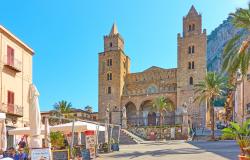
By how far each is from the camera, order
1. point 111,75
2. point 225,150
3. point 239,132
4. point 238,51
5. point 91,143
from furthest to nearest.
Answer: point 111,75 → point 225,150 → point 238,51 → point 91,143 → point 239,132

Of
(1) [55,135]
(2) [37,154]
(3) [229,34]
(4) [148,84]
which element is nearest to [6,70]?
(1) [55,135]

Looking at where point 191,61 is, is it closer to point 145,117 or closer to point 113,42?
point 145,117

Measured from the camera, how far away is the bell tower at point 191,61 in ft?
225

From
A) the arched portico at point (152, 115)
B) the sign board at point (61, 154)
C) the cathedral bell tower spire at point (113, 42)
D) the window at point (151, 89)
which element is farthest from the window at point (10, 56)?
the cathedral bell tower spire at point (113, 42)

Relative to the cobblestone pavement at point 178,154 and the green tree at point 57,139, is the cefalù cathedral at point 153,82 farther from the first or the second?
the green tree at point 57,139

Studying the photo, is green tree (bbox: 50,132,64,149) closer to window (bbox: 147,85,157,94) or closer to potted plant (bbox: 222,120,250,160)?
potted plant (bbox: 222,120,250,160)

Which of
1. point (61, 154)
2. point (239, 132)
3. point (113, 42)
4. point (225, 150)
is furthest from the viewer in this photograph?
point (113, 42)

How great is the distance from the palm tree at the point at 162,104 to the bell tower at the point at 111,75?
8.91m

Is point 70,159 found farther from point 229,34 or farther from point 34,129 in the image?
point 229,34

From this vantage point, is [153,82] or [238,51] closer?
[238,51]

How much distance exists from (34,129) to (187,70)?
192 ft

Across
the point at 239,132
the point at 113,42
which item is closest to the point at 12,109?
the point at 239,132

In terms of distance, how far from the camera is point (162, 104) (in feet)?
216

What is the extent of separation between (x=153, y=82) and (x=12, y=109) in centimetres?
4895
